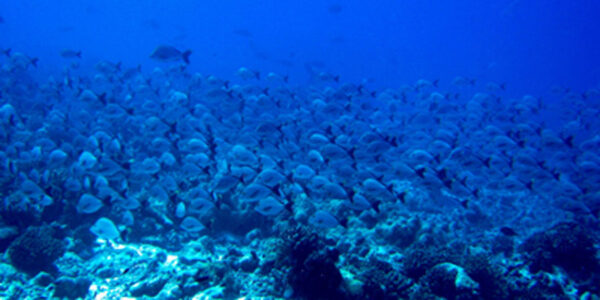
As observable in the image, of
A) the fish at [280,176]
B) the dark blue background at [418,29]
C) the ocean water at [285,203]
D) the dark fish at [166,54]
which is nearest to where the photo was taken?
the ocean water at [285,203]

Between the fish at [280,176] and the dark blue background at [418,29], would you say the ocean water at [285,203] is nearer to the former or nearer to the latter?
the fish at [280,176]

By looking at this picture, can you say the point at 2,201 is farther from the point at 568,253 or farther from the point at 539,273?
the point at 568,253

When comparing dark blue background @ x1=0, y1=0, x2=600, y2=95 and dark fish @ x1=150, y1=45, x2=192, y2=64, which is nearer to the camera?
dark fish @ x1=150, y1=45, x2=192, y2=64

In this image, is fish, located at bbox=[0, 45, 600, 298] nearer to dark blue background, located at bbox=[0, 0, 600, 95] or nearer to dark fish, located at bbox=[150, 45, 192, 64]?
dark fish, located at bbox=[150, 45, 192, 64]

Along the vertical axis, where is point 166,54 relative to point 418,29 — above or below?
below

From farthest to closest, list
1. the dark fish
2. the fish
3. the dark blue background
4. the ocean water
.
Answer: the dark blue background < the dark fish < the fish < the ocean water

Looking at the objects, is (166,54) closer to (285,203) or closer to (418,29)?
(285,203)

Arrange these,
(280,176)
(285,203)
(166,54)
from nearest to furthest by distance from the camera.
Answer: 1. (285,203)
2. (280,176)
3. (166,54)

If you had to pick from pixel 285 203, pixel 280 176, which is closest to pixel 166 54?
pixel 280 176

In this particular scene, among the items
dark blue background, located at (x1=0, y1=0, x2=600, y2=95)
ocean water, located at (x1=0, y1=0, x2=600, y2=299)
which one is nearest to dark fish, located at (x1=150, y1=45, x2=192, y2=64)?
ocean water, located at (x1=0, y1=0, x2=600, y2=299)

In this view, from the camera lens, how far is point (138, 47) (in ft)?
382

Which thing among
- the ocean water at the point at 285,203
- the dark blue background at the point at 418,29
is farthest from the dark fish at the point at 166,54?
the dark blue background at the point at 418,29

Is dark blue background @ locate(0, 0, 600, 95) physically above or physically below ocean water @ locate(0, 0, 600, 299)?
above

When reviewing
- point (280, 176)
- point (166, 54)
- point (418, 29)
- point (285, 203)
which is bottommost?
point (285, 203)
